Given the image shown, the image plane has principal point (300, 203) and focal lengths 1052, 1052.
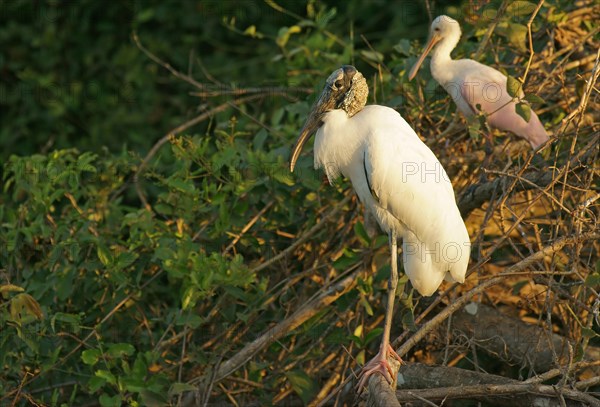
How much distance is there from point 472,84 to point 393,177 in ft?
3.26

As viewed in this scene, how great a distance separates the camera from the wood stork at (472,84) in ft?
16.3

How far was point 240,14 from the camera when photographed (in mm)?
8281

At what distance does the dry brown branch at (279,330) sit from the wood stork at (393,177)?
32 centimetres

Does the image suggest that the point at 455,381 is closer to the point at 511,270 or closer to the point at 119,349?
the point at 511,270

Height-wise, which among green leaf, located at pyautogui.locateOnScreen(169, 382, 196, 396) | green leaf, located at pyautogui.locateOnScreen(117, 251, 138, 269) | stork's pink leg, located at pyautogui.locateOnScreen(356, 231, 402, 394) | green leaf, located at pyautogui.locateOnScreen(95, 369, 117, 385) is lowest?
green leaf, located at pyautogui.locateOnScreen(169, 382, 196, 396)

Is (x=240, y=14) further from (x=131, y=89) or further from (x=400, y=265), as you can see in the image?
(x=400, y=265)

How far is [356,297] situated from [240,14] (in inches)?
163

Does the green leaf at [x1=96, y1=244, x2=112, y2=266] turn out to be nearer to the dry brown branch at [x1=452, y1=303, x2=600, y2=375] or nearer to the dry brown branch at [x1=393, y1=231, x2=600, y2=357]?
the dry brown branch at [x1=393, y1=231, x2=600, y2=357]

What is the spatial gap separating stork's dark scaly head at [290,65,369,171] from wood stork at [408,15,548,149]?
65cm

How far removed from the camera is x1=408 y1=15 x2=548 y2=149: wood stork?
16.3 feet

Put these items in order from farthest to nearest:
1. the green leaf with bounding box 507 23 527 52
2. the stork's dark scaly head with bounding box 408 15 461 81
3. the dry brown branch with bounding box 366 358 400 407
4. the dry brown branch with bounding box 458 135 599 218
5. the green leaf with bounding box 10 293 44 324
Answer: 1. the stork's dark scaly head with bounding box 408 15 461 81
2. the green leaf with bounding box 507 23 527 52
3. the dry brown branch with bounding box 458 135 599 218
4. the green leaf with bounding box 10 293 44 324
5. the dry brown branch with bounding box 366 358 400 407

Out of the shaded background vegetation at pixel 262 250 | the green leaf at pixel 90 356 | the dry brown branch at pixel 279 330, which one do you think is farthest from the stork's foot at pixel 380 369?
the green leaf at pixel 90 356

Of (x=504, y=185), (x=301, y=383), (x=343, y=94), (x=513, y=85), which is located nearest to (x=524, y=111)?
(x=513, y=85)

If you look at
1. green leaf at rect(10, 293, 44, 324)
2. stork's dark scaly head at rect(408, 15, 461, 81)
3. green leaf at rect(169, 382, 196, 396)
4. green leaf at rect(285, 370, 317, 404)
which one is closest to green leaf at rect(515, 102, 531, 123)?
stork's dark scaly head at rect(408, 15, 461, 81)
